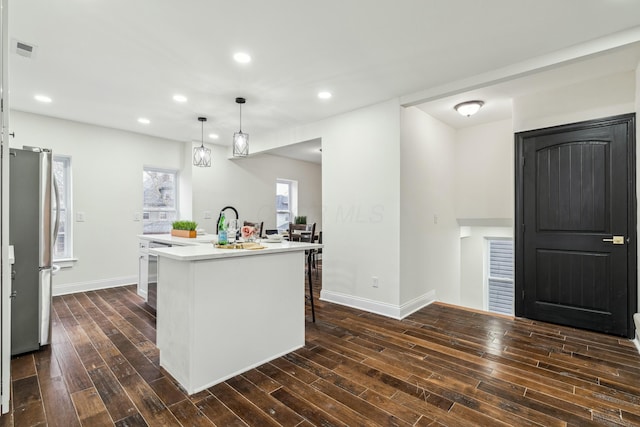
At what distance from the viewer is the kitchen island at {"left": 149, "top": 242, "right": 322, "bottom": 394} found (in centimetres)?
212

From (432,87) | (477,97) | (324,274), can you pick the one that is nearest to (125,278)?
(324,274)

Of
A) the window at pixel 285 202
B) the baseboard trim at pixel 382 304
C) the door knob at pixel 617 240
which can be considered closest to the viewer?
the door knob at pixel 617 240

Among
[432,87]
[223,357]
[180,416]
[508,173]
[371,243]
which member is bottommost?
[180,416]

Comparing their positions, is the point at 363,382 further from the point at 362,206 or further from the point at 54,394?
the point at 362,206

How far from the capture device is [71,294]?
15.2 ft

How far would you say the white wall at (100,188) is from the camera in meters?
4.55

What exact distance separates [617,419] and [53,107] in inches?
242

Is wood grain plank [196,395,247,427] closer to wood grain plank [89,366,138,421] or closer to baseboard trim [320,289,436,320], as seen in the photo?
wood grain plank [89,366,138,421]

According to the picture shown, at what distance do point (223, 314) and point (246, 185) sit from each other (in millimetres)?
4566

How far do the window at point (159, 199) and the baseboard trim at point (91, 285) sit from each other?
844 millimetres

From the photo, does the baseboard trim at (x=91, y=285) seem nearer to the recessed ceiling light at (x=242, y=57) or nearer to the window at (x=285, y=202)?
the window at (x=285, y=202)

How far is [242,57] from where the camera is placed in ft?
9.13

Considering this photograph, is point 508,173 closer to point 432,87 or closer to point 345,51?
point 432,87

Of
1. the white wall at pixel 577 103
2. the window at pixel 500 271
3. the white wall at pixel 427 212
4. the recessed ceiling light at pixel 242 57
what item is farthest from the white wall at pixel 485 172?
the recessed ceiling light at pixel 242 57
